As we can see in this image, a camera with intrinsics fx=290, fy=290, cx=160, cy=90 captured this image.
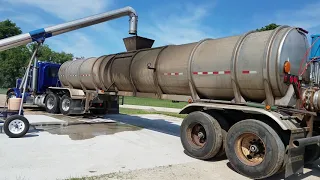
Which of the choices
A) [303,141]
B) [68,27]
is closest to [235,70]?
[303,141]

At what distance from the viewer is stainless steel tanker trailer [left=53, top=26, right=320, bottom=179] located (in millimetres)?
5426

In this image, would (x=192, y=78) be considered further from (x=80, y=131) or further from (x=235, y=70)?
(x=80, y=131)

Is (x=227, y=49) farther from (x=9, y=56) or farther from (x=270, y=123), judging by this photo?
(x=9, y=56)

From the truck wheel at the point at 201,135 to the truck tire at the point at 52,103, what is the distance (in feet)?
33.4

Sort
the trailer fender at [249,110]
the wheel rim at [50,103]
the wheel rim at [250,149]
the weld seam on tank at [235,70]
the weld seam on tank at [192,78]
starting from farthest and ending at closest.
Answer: the wheel rim at [50,103] → the weld seam on tank at [192,78] → the weld seam on tank at [235,70] → the wheel rim at [250,149] → the trailer fender at [249,110]

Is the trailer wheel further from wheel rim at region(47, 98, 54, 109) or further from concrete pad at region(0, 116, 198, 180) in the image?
wheel rim at region(47, 98, 54, 109)

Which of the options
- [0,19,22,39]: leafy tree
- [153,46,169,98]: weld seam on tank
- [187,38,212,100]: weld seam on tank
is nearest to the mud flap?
[187,38,212,100]: weld seam on tank

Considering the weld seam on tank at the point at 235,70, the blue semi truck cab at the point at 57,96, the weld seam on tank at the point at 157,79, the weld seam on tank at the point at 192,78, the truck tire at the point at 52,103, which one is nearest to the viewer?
the weld seam on tank at the point at 235,70

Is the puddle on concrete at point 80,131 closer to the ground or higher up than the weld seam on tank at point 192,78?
closer to the ground

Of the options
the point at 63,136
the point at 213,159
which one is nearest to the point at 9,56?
the point at 63,136

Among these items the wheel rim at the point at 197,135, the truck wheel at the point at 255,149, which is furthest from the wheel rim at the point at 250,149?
the wheel rim at the point at 197,135

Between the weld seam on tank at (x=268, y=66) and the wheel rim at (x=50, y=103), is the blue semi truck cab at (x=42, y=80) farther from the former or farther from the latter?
the weld seam on tank at (x=268, y=66)

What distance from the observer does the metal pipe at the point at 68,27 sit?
9242mm

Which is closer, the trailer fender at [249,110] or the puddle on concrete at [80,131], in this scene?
the trailer fender at [249,110]
